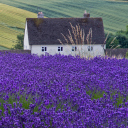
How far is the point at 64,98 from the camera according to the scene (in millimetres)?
4668

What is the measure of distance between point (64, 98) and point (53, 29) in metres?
32.2

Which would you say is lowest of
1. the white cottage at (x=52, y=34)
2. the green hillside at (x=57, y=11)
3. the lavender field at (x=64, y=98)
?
the lavender field at (x=64, y=98)

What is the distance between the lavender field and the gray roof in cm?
2891

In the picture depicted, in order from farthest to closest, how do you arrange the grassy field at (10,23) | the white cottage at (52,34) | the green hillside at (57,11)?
the green hillside at (57,11) < the grassy field at (10,23) < the white cottage at (52,34)

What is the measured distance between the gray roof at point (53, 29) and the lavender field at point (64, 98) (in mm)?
28905

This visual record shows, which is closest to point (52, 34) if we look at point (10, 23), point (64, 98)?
point (10, 23)

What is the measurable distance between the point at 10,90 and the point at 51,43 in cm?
3111

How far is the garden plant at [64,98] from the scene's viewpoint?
390 centimetres

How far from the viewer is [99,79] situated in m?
6.08

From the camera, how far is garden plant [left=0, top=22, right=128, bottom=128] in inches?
153

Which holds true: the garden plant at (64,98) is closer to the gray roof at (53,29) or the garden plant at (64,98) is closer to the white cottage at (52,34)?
the white cottage at (52,34)

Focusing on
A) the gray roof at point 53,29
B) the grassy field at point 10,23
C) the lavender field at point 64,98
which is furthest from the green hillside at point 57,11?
the lavender field at point 64,98

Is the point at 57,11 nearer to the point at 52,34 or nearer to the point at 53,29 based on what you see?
the point at 53,29

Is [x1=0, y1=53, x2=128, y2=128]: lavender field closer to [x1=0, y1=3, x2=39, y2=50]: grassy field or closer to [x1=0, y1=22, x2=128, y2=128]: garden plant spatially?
[x1=0, y1=22, x2=128, y2=128]: garden plant
